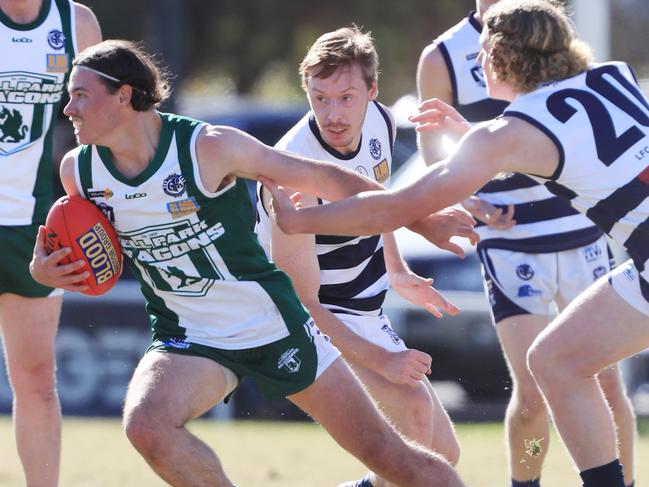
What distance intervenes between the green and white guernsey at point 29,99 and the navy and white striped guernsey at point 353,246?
1.05 metres

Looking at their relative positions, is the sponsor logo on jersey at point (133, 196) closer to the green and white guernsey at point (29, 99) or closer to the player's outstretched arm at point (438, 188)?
the player's outstretched arm at point (438, 188)

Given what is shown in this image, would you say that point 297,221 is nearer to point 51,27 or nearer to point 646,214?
point 646,214

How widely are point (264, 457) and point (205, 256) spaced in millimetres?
3855

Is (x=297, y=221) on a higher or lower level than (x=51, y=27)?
lower

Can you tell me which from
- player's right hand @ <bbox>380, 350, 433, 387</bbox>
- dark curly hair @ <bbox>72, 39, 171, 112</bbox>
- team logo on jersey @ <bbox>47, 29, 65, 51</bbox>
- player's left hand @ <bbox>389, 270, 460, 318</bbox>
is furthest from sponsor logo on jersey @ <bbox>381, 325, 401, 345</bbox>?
team logo on jersey @ <bbox>47, 29, 65, 51</bbox>

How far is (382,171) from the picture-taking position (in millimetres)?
5762

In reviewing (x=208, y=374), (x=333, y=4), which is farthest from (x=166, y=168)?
(x=333, y=4)

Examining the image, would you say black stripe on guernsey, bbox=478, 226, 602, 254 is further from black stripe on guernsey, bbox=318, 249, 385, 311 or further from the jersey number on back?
the jersey number on back

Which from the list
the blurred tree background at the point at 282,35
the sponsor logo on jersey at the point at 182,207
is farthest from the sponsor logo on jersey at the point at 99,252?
the blurred tree background at the point at 282,35

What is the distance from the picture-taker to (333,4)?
941 inches

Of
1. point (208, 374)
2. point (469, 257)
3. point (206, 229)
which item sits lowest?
point (469, 257)

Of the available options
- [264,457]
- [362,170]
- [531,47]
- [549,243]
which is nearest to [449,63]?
[549,243]

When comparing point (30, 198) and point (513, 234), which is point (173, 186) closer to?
point (30, 198)

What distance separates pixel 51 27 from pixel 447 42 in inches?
72.5
